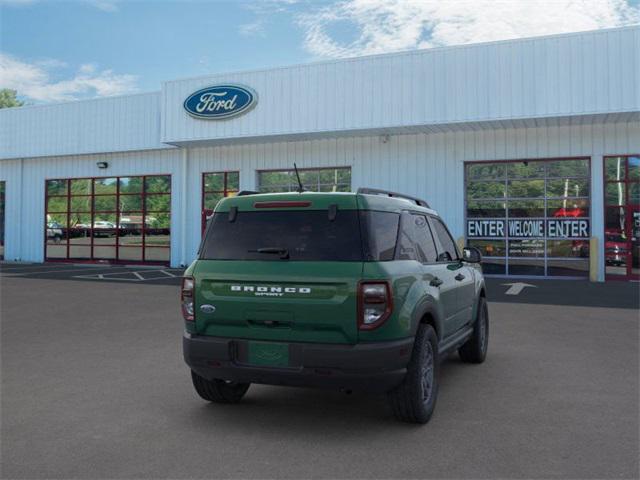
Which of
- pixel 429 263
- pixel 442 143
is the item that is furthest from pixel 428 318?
pixel 442 143

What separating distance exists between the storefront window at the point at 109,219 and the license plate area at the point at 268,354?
19558 mm

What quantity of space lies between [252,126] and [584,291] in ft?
37.6

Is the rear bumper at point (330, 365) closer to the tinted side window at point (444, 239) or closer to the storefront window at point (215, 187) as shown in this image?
the tinted side window at point (444, 239)

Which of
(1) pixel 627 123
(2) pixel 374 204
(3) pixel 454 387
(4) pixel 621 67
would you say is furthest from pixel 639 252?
(2) pixel 374 204

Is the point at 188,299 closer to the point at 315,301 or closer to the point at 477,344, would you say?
the point at 315,301

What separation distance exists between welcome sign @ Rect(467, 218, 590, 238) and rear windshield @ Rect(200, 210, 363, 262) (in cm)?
1518

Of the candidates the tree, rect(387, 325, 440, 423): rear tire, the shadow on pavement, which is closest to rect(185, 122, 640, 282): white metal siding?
the shadow on pavement

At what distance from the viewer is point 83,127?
24922 mm

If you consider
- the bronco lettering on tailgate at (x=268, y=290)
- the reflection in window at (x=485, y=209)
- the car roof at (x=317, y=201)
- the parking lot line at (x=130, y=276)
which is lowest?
the parking lot line at (x=130, y=276)

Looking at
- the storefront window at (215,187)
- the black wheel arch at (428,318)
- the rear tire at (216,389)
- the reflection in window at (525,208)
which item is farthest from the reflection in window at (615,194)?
the rear tire at (216,389)

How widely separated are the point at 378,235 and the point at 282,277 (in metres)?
0.79

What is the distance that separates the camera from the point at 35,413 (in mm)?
5035

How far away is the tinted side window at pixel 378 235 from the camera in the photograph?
14.4 feet

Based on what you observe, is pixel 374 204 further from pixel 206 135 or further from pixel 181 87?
pixel 181 87
